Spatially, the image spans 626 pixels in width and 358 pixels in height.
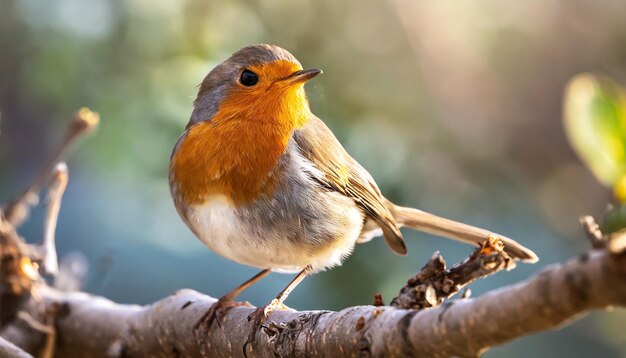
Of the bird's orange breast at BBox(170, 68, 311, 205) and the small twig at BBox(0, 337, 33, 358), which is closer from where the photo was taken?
the small twig at BBox(0, 337, 33, 358)

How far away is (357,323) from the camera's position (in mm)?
1729

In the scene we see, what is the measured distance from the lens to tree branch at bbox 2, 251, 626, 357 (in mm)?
1132

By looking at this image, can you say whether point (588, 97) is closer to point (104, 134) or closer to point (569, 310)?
point (569, 310)

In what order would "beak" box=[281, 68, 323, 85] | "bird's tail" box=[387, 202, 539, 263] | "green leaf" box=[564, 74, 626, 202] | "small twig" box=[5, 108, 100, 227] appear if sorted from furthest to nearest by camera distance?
"bird's tail" box=[387, 202, 539, 263], "beak" box=[281, 68, 323, 85], "small twig" box=[5, 108, 100, 227], "green leaf" box=[564, 74, 626, 202]

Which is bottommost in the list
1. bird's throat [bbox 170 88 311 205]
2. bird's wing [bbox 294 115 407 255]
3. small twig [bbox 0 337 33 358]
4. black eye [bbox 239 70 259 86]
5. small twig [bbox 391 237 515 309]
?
small twig [bbox 0 337 33 358]

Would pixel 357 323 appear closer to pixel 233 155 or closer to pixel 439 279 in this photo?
pixel 439 279

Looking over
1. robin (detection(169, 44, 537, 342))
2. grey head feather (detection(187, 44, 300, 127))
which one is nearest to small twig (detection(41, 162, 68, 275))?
robin (detection(169, 44, 537, 342))

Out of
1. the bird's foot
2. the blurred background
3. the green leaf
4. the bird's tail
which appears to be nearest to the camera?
the green leaf

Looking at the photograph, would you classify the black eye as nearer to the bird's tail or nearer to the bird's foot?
the bird's tail

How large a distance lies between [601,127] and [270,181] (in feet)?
3.64

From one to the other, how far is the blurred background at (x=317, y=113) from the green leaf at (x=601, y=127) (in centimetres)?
138

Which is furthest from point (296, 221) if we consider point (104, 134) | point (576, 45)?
point (576, 45)

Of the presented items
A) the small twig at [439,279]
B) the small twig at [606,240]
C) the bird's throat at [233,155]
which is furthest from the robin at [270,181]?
the small twig at [606,240]

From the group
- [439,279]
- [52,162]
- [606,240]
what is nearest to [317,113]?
[52,162]
